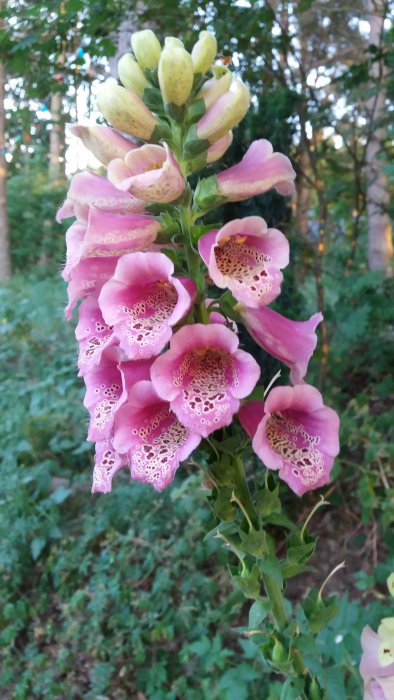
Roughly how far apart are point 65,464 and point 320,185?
230cm

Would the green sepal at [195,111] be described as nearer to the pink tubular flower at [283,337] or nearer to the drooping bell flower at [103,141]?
the drooping bell flower at [103,141]

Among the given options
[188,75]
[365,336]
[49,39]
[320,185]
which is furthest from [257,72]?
[188,75]

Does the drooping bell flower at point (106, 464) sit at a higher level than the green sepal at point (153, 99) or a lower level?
lower

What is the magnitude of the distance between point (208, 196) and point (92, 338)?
271 millimetres

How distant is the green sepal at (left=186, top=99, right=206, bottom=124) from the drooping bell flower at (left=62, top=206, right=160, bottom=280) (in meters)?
0.16

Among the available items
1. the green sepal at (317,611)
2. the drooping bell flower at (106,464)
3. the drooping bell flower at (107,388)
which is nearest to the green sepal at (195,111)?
the drooping bell flower at (107,388)

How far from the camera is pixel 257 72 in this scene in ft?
10.1

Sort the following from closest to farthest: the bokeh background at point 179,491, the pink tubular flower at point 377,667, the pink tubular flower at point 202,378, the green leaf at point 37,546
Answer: the pink tubular flower at point 202,378
the pink tubular flower at point 377,667
the bokeh background at point 179,491
the green leaf at point 37,546

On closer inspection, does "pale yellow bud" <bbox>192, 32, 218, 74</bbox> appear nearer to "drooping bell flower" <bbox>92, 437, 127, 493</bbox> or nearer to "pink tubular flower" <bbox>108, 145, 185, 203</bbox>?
"pink tubular flower" <bbox>108, 145, 185, 203</bbox>

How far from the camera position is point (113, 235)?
825 millimetres

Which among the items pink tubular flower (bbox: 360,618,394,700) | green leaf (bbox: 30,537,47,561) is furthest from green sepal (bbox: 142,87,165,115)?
green leaf (bbox: 30,537,47,561)

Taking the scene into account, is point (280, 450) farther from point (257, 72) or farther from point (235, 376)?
point (257, 72)

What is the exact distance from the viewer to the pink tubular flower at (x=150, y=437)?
30.1 inches

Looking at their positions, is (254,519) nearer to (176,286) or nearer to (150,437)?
(150,437)
